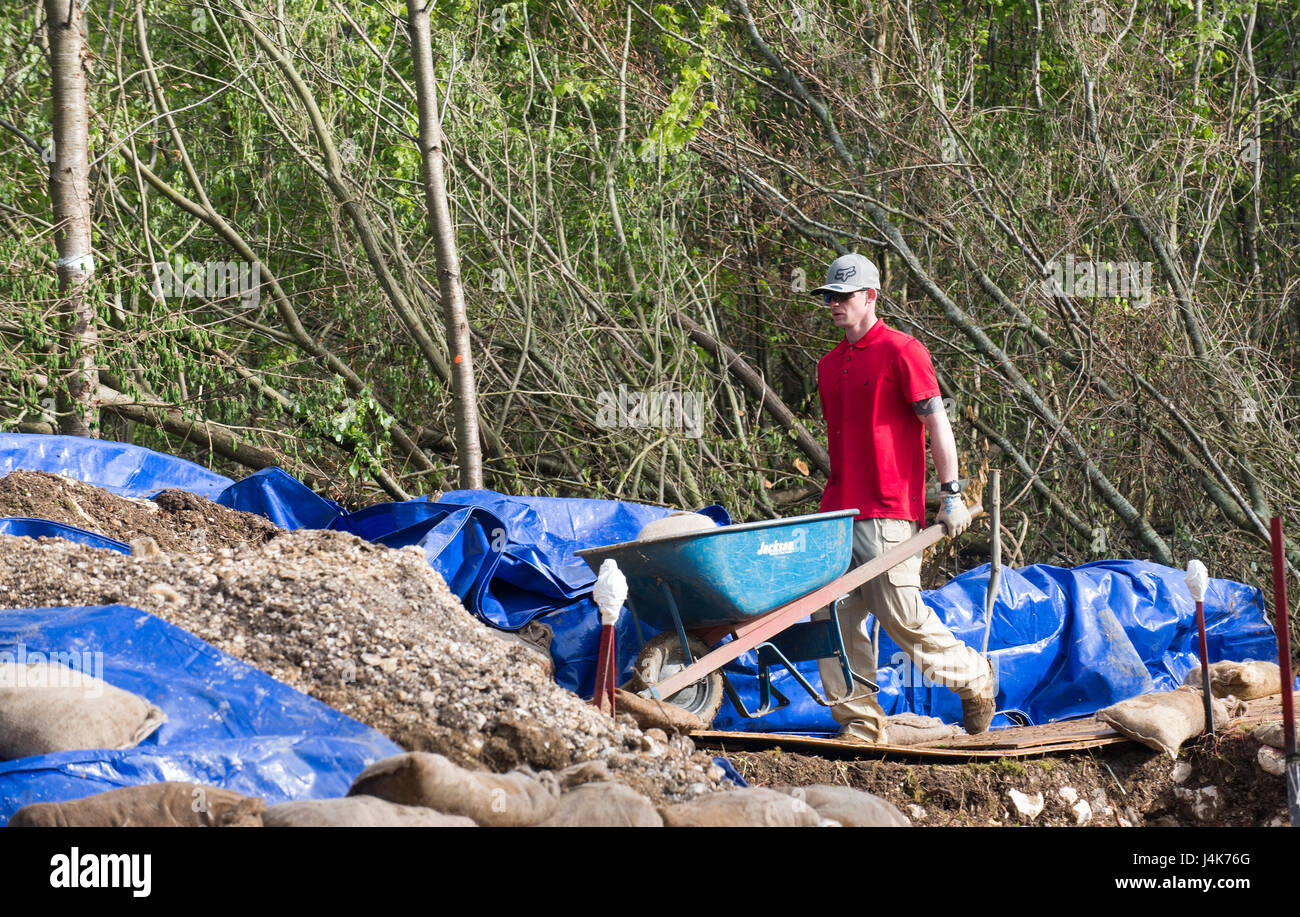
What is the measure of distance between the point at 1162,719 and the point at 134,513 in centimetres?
398

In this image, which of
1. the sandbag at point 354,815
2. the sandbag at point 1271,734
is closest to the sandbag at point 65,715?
the sandbag at point 354,815

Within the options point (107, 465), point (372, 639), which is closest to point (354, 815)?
point (372, 639)

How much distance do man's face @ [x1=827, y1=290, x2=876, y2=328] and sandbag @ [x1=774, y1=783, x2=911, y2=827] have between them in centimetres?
185

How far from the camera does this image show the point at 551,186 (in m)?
7.36

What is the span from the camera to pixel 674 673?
4.07 metres

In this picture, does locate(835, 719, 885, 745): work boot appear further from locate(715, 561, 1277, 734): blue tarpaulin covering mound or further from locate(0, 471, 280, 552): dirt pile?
locate(0, 471, 280, 552): dirt pile

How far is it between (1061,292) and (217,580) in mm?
4737

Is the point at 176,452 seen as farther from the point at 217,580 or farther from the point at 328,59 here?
the point at 217,580

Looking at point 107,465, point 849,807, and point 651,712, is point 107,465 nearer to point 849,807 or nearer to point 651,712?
point 651,712

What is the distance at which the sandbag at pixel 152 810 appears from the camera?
83.7 inches

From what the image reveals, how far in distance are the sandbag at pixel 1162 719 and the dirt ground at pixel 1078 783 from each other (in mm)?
103

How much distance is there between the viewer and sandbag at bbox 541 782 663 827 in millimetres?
2350

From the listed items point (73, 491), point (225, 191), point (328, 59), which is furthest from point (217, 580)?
point (225, 191)
